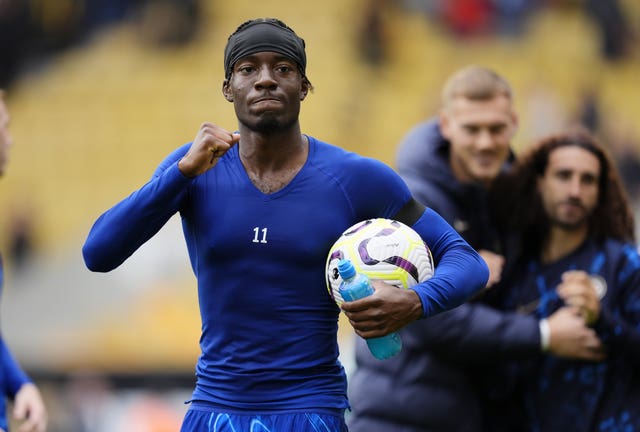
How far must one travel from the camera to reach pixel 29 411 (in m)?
5.02

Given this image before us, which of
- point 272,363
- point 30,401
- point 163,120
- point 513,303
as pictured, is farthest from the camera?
point 163,120

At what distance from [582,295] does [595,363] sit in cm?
41

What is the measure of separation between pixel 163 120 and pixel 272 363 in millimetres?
12737

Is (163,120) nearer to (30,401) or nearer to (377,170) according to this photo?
(30,401)

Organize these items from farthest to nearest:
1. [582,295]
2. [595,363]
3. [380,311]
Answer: [595,363], [582,295], [380,311]

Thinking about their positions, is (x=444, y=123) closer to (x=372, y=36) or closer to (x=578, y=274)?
(x=578, y=274)

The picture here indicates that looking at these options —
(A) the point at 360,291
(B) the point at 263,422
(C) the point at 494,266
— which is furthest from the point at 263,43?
(C) the point at 494,266

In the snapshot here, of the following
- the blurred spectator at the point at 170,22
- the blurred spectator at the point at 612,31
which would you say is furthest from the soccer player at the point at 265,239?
the blurred spectator at the point at 170,22

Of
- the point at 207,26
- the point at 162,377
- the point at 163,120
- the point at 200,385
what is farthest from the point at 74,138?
the point at 200,385

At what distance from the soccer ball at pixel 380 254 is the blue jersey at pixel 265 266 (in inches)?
3.4

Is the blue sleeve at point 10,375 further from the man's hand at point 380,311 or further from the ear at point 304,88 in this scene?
the man's hand at point 380,311

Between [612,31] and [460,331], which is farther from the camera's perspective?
[612,31]

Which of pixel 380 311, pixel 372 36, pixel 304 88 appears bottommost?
pixel 380 311

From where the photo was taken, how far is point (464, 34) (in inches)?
616
